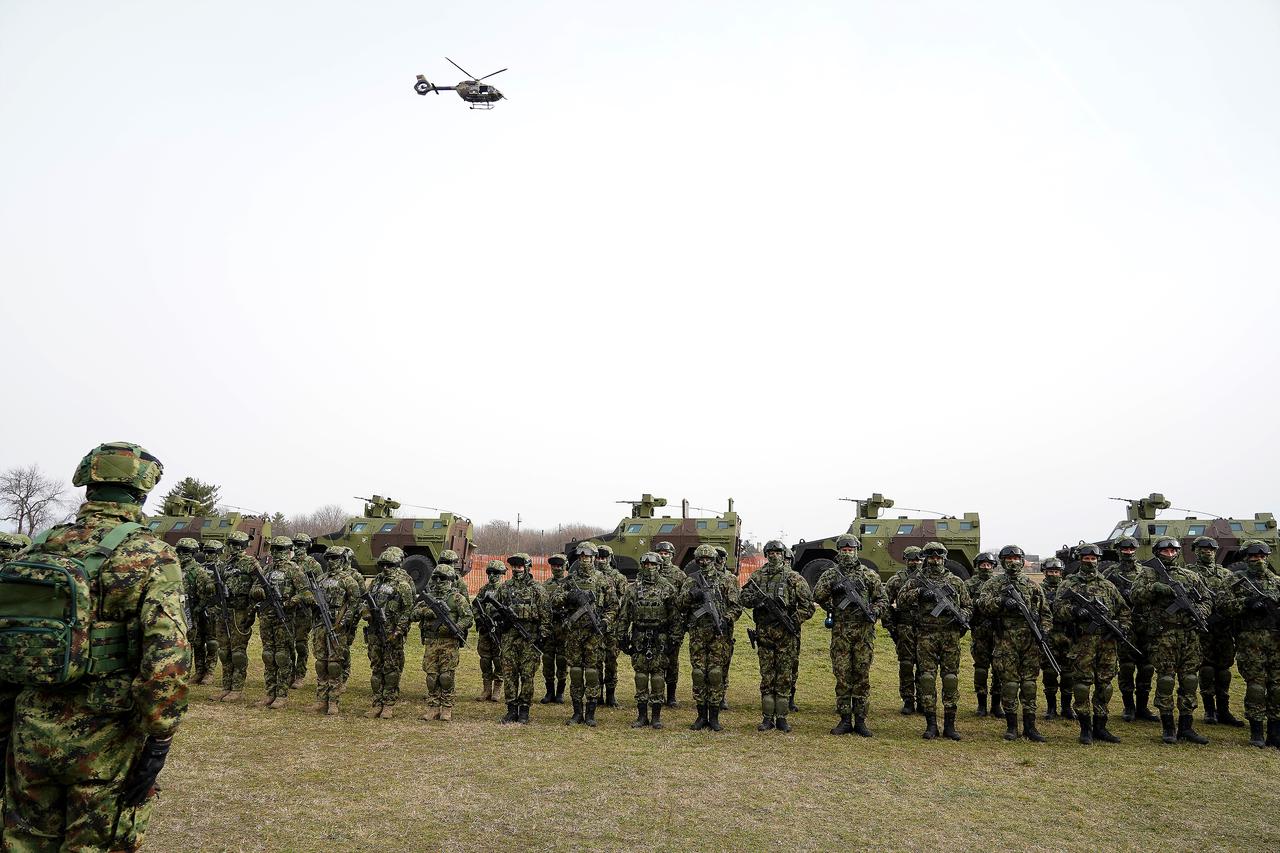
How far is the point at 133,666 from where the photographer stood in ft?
11.7

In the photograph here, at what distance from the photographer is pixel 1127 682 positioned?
1064cm

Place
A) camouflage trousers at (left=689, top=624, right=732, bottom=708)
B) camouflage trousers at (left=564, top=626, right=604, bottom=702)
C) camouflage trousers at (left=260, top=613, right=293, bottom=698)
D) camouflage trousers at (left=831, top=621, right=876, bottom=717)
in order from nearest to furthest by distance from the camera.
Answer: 1. camouflage trousers at (left=689, top=624, right=732, bottom=708)
2. camouflage trousers at (left=831, top=621, right=876, bottom=717)
3. camouflage trousers at (left=564, top=626, right=604, bottom=702)
4. camouflage trousers at (left=260, top=613, right=293, bottom=698)

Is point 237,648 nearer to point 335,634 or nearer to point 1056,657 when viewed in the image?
point 335,634

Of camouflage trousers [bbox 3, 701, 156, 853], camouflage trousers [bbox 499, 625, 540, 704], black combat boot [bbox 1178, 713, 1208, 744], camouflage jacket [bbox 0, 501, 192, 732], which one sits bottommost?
black combat boot [bbox 1178, 713, 1208, 744]

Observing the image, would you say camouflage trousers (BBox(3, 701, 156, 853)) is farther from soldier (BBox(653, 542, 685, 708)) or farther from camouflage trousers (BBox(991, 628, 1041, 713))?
camouflage trousers (BBox(991, 628, 1041, 713))

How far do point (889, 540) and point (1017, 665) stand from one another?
11.8 meters

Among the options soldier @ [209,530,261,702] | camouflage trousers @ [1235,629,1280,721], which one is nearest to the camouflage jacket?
soldier @ [209,530,261,702]

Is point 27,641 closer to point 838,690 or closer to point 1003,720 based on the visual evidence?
point 838,690

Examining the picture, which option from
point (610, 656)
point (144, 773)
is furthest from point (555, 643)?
point (144, 773)

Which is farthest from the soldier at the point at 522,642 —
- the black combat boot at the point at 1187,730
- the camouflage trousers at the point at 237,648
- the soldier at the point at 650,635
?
the black combat boot at the point at 1187,730

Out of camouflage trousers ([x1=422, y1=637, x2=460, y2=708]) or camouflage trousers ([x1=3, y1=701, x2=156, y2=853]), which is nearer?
camouflage trousers ([x1=3, y1=701, x2=156, y2=853])

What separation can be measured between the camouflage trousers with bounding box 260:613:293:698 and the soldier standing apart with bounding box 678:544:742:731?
17.5 feet

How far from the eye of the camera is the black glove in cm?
348

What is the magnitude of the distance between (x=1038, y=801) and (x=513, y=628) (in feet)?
19.6
